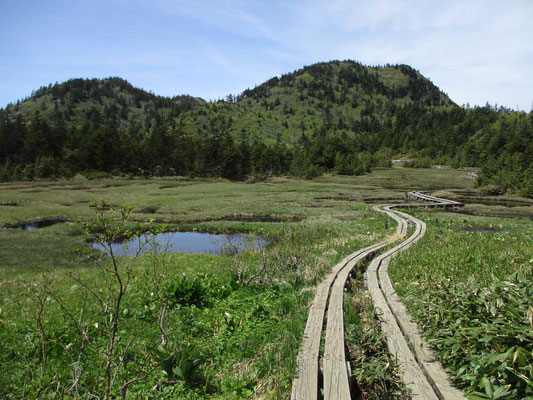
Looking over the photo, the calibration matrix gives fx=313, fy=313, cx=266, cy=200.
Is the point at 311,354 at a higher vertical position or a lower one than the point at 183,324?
higher

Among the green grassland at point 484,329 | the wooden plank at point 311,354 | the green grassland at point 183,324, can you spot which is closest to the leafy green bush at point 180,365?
the green grassland at point 183,324

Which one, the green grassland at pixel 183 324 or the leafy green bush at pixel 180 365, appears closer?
the green grassland at pixel 183 324

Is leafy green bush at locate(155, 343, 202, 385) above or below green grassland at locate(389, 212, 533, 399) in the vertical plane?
below

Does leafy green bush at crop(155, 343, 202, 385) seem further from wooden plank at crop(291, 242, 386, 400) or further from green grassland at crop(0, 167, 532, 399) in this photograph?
wooden plank at crop(291, 242, 386, 400)

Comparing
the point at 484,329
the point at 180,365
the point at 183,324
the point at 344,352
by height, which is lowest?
the point at 183,324

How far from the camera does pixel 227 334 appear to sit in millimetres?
7906

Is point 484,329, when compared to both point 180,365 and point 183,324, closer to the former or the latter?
point 180,365

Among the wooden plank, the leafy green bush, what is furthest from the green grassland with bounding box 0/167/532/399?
the wooden plank

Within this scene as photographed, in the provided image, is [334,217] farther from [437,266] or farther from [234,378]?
[234,378]

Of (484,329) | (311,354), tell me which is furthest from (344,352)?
(484,329)

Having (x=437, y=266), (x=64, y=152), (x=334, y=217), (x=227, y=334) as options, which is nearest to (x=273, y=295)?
(x=227, y=334)

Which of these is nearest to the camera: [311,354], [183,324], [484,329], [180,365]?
[484,329]

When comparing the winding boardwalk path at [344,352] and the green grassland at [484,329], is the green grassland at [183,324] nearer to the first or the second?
the winding boardwalk path at [344,352]

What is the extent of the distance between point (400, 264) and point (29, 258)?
2124 cm
